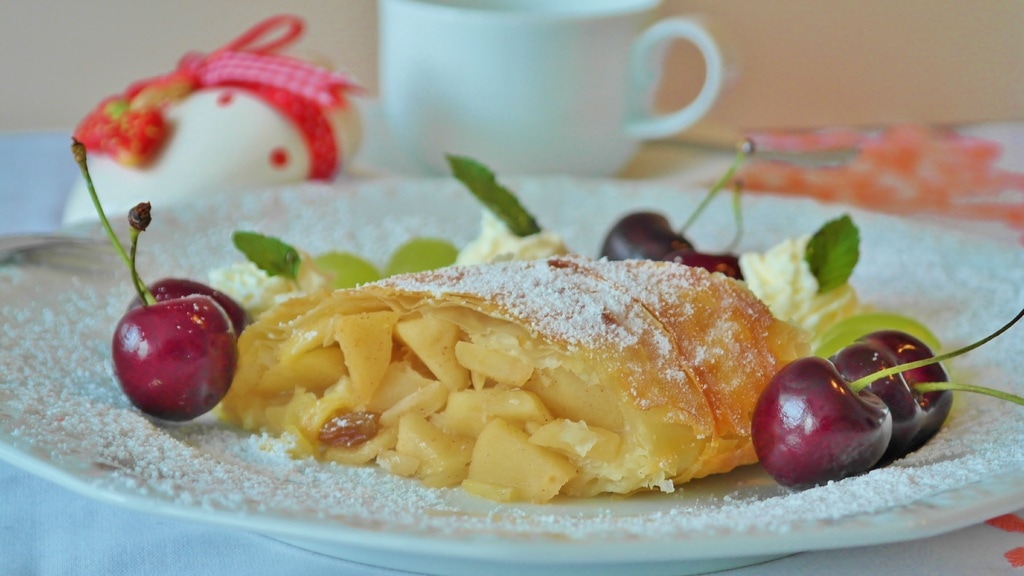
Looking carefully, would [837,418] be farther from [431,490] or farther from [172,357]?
[172,357]

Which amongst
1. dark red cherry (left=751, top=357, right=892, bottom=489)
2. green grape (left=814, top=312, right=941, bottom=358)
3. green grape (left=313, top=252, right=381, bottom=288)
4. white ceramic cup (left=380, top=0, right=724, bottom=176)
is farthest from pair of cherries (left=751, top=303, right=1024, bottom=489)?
white ceramic cup (left=380, top=0, right=724, bottom=176)

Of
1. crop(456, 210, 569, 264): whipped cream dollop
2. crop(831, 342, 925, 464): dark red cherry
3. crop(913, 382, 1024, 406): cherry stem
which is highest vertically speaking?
crop(913, 382, 1024, 406): cherry stem

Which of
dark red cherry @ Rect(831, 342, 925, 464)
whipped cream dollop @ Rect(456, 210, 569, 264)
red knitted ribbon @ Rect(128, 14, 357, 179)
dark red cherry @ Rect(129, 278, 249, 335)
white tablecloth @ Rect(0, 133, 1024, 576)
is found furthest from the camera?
red knitted ribbon @ Rect(128, 14, 357, 179)

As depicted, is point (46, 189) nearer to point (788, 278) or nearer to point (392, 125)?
point (392, 125)

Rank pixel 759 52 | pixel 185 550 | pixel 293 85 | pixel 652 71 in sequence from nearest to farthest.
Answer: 1. pixel 185 550
2. pixel 293 85
3. pixel 652 71
4. pixel 759 52

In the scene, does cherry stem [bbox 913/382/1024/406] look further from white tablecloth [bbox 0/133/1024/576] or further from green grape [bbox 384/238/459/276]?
green grape [bbox 384/238/459/276]

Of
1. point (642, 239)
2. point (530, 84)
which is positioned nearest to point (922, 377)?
point (642, 239)

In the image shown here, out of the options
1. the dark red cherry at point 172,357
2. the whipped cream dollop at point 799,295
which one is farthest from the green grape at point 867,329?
the dark red cherry at point 172,357
